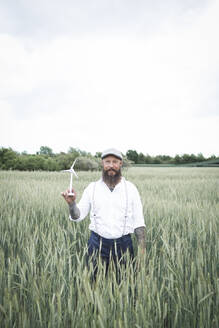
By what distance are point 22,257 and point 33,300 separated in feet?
3.14

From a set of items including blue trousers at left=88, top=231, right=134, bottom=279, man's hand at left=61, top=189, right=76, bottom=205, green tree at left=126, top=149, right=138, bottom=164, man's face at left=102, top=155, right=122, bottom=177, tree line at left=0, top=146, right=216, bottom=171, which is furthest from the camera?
green tree at left=126, top=149, right=138, bottom=164

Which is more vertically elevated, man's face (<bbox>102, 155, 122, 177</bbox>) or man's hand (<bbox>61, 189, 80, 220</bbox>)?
man's face (<bbox>102, 155, 122, 177</bbox>)

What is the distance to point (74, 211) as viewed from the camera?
1.84m

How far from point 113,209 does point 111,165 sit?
0.38 metres

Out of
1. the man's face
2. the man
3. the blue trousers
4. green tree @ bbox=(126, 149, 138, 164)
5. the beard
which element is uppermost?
green tree @ bbox=(126, 149, 138, 164)

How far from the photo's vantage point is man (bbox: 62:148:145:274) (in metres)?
1.81

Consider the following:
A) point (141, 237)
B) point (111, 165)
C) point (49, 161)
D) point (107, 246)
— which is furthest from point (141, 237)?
point (49, 161)

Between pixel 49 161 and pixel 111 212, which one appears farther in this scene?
pixel 49 161

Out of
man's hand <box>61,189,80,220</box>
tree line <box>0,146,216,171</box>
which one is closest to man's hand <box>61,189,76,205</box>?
man's hand <box>61,189,80,220</box>

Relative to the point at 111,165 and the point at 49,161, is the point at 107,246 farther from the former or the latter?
the point at 49,161

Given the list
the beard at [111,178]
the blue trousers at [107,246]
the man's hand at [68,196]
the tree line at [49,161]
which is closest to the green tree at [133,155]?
the tree line at [49,161]

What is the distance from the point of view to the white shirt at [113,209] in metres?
1.82

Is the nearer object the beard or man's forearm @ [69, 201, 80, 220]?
man's forearm @ [69, 201, 80, 220]

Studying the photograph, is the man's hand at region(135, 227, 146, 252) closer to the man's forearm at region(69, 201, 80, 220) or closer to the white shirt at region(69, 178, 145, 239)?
the white shirt at region(69, 178, 145, 239)
